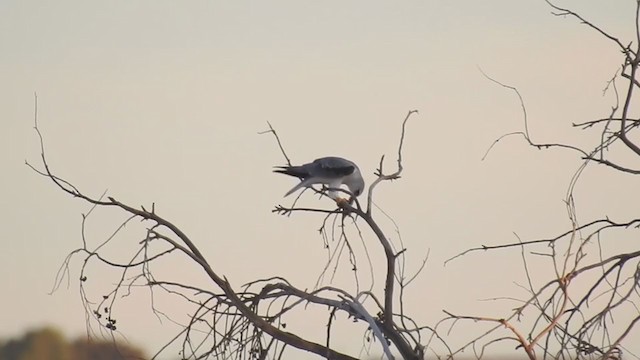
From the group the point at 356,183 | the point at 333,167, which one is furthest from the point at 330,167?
the point at 356,183

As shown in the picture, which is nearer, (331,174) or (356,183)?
(331,174)

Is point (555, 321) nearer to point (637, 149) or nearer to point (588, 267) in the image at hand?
point (588, 267)

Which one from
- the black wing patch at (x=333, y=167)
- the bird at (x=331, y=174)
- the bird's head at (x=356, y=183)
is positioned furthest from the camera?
the bird's head at (x=356, y=183)

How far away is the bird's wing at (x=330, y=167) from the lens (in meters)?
4.68

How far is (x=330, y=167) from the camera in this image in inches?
190

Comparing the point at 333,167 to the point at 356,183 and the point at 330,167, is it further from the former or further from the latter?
the point at 356,183

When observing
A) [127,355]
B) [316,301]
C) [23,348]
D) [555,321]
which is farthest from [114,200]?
[23,348]

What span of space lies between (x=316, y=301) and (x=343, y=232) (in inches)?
8.2

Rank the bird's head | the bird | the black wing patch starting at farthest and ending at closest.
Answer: the bird's head, the black wing patch, the bird

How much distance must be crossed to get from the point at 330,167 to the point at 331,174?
0.16 feet

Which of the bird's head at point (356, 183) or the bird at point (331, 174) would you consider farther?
the bird's head at point (356, 183)

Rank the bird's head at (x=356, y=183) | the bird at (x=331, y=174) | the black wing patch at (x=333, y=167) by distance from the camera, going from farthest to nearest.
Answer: the bird's head at (x=356, y=183) < the black wing patch at (x=333, y=167) < the bird at (x=331, y=174)

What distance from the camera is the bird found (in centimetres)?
453

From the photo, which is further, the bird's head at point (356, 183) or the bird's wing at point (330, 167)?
the bird's head at point (356, 183)
